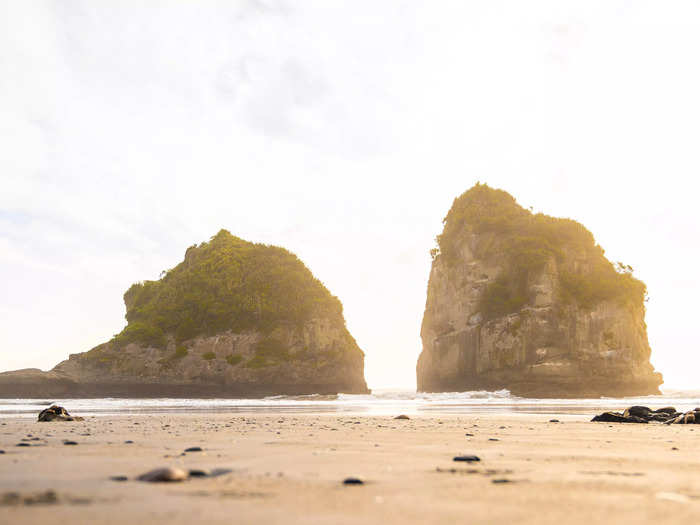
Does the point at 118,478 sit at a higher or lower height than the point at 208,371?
lower

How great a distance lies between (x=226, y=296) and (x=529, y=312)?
106 feet

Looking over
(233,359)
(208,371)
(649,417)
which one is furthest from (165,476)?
(233,359)

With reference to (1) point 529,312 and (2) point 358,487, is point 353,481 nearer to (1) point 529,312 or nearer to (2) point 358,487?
(2) point 358,487

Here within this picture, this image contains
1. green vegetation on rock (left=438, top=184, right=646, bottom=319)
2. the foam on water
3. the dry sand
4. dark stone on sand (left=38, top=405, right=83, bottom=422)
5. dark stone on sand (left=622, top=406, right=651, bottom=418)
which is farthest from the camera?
green vegetation on rock (left=438, top=184, right=646, bottom=319)

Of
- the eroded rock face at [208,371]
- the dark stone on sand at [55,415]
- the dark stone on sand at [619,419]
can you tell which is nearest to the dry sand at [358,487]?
the dark stone on sand at [619,419]

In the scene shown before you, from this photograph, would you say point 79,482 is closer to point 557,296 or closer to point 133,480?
point 133,480

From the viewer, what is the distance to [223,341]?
2306 inches

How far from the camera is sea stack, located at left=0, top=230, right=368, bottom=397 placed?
54.0 m

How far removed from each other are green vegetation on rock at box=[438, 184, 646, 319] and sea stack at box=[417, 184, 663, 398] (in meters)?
0.11

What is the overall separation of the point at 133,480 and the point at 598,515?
2262mm

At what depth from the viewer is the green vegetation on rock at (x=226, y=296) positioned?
6078 centimetres

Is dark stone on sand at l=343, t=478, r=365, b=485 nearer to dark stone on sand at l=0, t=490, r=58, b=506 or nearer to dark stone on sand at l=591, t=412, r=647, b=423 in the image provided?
dark stone on sand at l=0, t=490, r=58, b=506

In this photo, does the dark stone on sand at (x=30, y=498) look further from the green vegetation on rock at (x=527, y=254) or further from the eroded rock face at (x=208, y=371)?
the green vegetation on rock at (x=527, y=254)

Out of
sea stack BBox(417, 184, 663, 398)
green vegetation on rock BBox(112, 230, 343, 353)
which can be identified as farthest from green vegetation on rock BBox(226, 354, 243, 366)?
sea stack BBox(417, 184, 663, 398)
